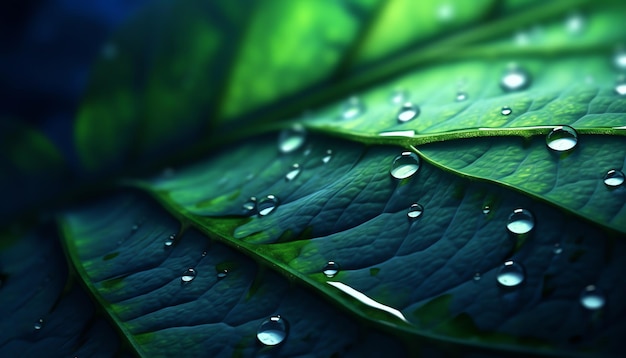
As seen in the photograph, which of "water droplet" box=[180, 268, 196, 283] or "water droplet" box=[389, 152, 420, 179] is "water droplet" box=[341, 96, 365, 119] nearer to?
"water droplet" box=[389, 152, 420, 179]

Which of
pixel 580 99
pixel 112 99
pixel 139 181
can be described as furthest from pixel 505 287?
pixel 112 99

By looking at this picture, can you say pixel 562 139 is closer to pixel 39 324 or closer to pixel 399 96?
pixel 399 96

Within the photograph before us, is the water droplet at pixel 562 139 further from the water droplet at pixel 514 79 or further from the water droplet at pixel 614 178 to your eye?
the water droplet at pixel 514 79

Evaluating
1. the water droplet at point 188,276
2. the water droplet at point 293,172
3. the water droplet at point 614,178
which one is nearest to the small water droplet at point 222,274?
the water droplet at point 188,276

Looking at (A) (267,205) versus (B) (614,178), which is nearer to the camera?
(B) (614,178)

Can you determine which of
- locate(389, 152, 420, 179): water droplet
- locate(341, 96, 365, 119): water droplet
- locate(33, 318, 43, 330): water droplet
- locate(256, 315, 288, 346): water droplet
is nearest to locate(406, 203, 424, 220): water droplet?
locate(389, 152, 420, 179): water droplet

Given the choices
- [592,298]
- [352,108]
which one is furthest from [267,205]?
[592,298]
